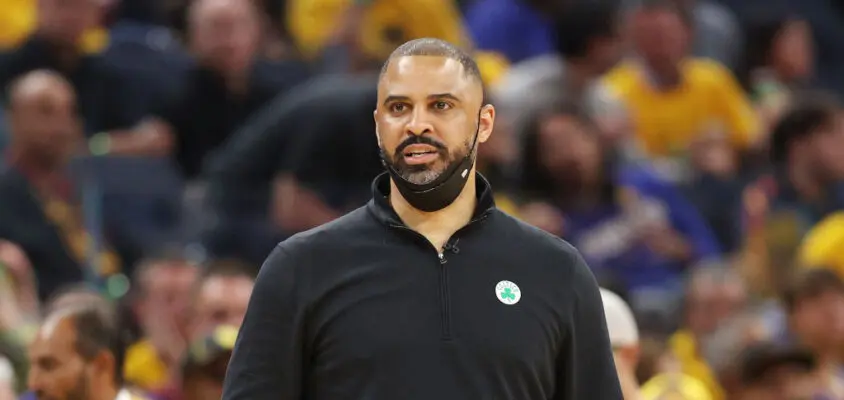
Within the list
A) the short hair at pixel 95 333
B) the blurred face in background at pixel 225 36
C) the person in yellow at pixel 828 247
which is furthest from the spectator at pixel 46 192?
the person in yellow at pixel 828 247

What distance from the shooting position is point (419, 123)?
3691mm

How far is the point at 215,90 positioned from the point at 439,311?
19.2 ft

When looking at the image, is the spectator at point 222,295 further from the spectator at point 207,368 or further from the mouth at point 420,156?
the mouth at point 420,156

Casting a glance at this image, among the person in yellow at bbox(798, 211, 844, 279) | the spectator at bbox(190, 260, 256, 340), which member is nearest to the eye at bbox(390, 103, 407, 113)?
the spectator at bbox(190, 260, 256, 340)

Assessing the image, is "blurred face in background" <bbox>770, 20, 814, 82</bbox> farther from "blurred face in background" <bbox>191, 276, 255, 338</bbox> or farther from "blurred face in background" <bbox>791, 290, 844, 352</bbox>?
"blurred face in background" <bbox>191, 276, 255, 338</bbox>

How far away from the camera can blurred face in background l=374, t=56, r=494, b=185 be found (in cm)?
371

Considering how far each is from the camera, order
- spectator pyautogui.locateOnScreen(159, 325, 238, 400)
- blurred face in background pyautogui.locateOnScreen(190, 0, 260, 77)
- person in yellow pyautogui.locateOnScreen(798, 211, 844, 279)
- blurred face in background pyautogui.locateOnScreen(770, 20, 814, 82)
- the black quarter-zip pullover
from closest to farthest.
A: 1. the black quarter-zip pullover
2. spectator pyautogui.locateOnScreen(159, 325, 238, 400)
3. person in yellow pyautogui.locateOnScreen(798, 211, 844, 279)
4. blurred face in background pyautogui.locateOnScreen(190, 0, 260, 77)
5. blurred face in background pyautogui.locateOnScreen(770, 20, 814, 82)

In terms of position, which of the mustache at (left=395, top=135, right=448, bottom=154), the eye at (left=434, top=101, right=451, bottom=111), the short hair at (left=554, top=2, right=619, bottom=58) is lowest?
the mustache at (left=395, top=135, right=448, bottom=154)

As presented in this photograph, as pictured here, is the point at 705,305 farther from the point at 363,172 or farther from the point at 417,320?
the point at 417,320

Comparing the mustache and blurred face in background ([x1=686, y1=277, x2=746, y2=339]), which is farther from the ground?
the mustache

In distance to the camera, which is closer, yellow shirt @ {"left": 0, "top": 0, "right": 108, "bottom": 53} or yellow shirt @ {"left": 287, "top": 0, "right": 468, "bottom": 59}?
yellow shirt @ {"left": 287, "top": 0, "right": 468, "bottom": 59}

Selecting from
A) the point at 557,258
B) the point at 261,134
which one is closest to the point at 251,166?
the point at 261,134

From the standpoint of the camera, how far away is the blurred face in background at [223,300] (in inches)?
271

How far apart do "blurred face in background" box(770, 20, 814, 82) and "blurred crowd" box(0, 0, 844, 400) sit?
96 centimetres
